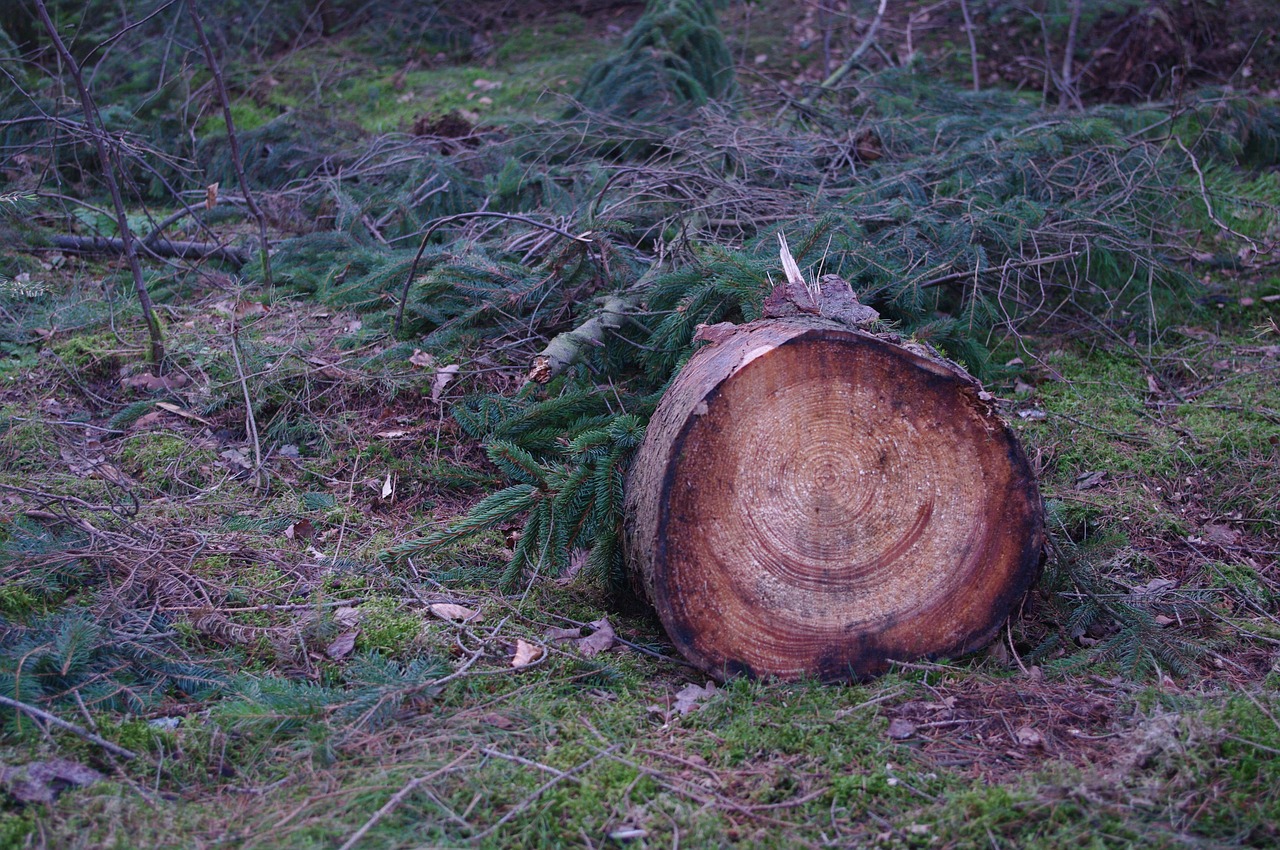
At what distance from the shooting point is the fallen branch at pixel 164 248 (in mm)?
5387

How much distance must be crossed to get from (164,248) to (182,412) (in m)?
1.98

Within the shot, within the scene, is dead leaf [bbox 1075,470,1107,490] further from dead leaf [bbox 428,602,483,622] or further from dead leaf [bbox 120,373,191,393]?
dead leaf [bbox 120,373,191,393]

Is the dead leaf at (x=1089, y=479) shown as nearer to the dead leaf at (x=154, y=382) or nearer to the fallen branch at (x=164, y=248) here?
the dead leaf at (x=154, y=382)

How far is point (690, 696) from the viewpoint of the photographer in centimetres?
252

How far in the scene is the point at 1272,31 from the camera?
25.5 feet

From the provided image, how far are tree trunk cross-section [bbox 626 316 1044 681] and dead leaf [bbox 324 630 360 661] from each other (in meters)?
0.86

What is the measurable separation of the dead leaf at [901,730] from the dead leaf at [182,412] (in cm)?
301

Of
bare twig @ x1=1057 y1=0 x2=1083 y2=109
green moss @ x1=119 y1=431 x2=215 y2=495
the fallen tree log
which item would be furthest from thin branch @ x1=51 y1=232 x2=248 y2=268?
bare twig @ x1=1057 y1=0 x2=1083 y2=109

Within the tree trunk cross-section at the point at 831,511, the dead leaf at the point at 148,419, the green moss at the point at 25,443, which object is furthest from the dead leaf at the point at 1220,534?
the green moss at the point at 25,443

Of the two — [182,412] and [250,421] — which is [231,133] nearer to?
[182,412]

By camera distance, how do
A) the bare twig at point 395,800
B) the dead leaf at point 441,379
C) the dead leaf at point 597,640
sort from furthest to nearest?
the dead leaf at point 441,379 < the dead leaf at point 597,640 < the bare twig at point 395,800

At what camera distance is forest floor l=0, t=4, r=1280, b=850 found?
2.03 metres

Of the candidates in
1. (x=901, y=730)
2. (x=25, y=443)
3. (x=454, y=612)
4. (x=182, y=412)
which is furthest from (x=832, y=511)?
(x=25, y=443)

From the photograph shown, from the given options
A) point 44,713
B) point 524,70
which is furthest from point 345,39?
point 44,713
